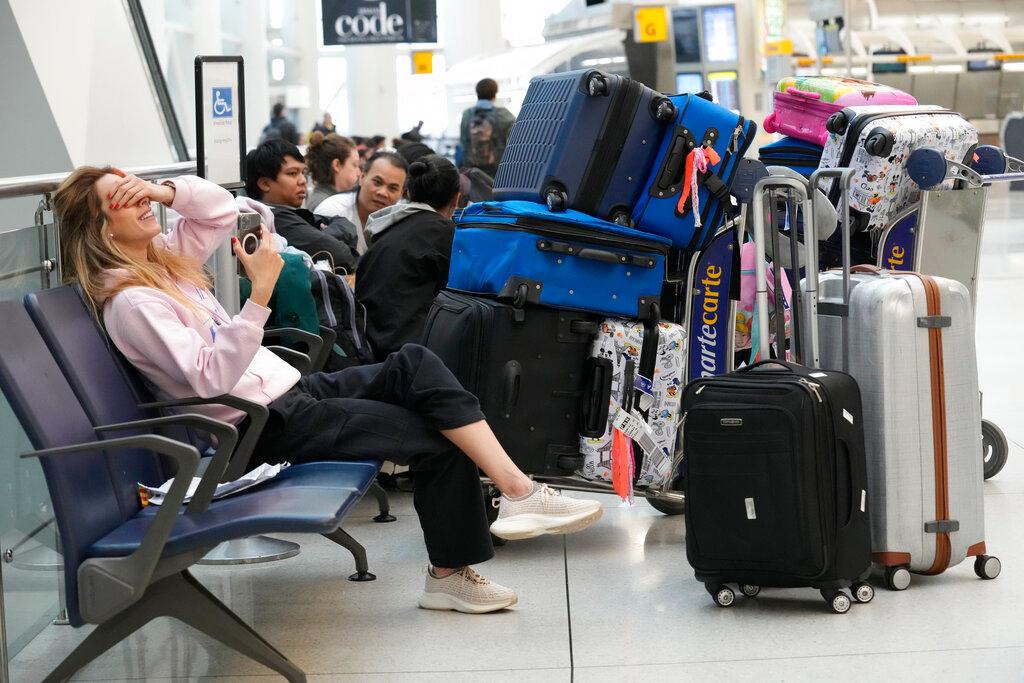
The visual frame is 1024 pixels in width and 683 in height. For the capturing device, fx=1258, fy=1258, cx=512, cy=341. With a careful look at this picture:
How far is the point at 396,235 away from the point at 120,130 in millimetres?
4862

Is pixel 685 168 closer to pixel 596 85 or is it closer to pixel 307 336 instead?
pixel 596 85

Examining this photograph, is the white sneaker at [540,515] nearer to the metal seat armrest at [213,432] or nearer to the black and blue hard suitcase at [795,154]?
the metal seat armrest at [213,432]

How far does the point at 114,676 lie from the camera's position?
2914mm

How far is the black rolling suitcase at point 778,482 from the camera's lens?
307 centimetres

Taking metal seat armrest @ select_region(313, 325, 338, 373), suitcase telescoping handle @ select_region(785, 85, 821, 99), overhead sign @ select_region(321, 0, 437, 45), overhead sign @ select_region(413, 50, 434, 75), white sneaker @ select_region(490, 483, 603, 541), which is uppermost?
overhead sign @ select_region(413, 50, 434, 75)

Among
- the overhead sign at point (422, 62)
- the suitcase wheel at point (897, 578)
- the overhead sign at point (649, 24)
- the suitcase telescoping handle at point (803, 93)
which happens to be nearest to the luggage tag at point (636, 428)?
the suitcase wheel at point (897, 578)

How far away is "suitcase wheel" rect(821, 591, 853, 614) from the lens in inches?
124

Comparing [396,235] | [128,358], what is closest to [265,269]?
[128,358]

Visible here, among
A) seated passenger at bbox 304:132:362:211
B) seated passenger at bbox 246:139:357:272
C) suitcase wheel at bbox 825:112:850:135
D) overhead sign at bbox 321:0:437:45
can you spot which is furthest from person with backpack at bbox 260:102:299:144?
suitcase wheel at bbox 825:112:850:135

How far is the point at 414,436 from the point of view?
3.07 m

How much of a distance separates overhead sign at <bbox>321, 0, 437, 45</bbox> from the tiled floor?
8.87 meters

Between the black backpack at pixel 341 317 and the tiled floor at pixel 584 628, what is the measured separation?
0.74 meters

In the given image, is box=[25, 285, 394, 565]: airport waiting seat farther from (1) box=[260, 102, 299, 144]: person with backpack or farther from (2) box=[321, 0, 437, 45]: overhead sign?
(2) box=[321, 0, 437, 45]: overhead sign

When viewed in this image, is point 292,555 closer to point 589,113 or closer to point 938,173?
point 589,113
